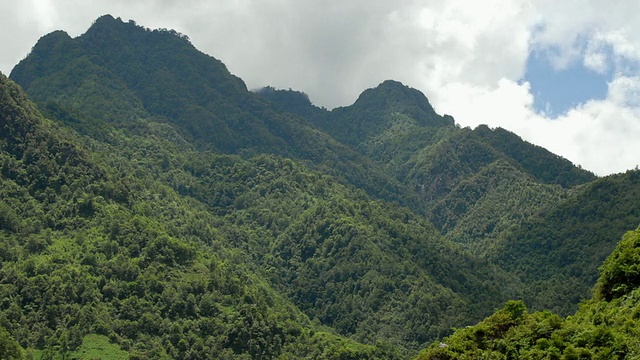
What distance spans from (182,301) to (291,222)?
205 feet

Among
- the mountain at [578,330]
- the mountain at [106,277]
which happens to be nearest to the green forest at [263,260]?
the mountain at [578,330]

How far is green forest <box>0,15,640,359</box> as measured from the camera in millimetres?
89688

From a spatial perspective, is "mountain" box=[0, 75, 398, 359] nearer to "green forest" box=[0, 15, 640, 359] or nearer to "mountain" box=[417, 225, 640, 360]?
"green forest" box=[0, 15, 640, 359]

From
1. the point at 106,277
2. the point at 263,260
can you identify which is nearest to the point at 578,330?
the point at 106,277

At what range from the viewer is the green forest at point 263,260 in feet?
294

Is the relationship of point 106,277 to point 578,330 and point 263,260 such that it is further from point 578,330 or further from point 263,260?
point 578,330

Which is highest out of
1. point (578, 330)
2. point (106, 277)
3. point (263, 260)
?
point (263, 260)

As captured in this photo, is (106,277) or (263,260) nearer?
(106,277)

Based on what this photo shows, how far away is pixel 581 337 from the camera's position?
3862 cm

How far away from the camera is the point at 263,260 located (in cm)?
15662

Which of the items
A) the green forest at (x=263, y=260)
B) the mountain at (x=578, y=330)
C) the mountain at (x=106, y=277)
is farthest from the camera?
the mountain at (x=106, y=277)

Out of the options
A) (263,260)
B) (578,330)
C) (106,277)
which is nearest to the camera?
(578,330)

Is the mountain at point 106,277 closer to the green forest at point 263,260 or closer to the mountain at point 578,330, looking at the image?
the green forest at point 263,260

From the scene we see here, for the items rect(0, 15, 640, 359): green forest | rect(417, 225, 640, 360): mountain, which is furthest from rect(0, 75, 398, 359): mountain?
rect(417, 225, 640, 360): mountain
